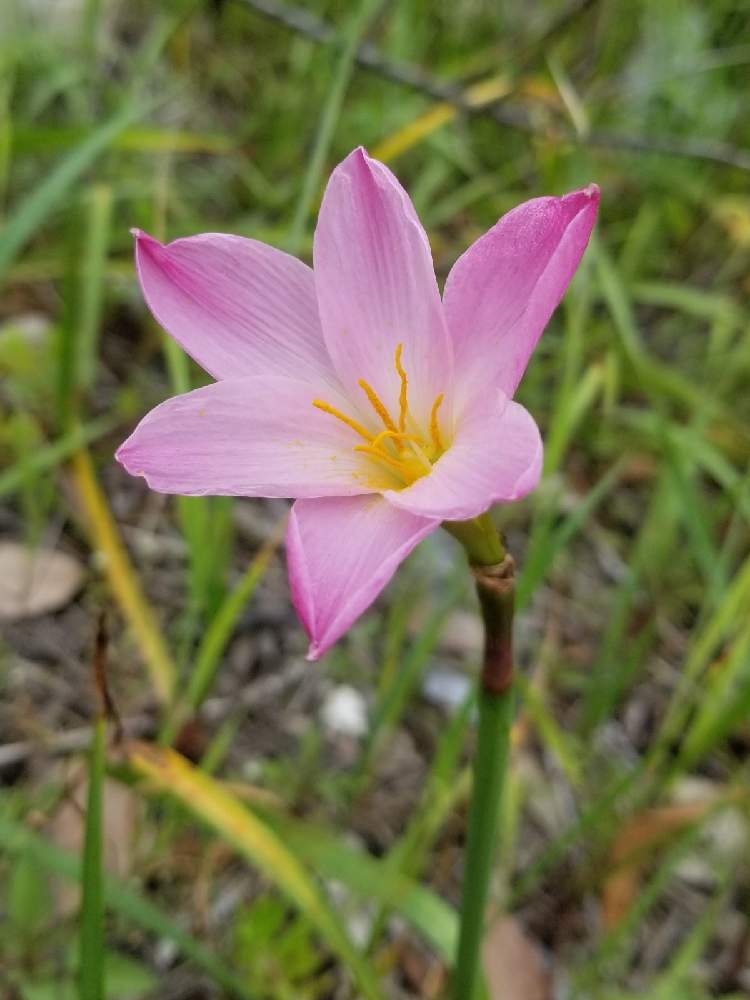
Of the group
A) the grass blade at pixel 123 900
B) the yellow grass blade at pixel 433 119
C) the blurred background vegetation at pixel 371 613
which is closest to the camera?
the grass blade at pixel 123 900

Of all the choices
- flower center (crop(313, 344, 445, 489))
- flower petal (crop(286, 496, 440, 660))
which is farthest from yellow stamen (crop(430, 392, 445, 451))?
flower petal (crop(286, 496, 440, 660))

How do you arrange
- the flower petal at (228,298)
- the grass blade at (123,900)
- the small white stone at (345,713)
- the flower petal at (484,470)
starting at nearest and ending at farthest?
the flower petal at (484,470)
the flower petal at (228,298)
the grass blade at (123,900)
the small white stone at (345,713)

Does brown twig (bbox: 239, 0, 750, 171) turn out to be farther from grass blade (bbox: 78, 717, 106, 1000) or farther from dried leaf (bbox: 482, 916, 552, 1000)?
grass blade (bbox: 78, 717, 106, 1000)

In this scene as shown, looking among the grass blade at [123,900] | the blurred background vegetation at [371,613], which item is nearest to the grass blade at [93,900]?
the blurred background vegetation at [371,613]

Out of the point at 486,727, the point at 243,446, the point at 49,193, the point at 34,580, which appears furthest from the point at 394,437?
the point at 34,580

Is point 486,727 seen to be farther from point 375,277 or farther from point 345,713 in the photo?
point 345,713

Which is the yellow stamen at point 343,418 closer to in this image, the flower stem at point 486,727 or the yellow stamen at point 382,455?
the yellow stamen at point 382,455
